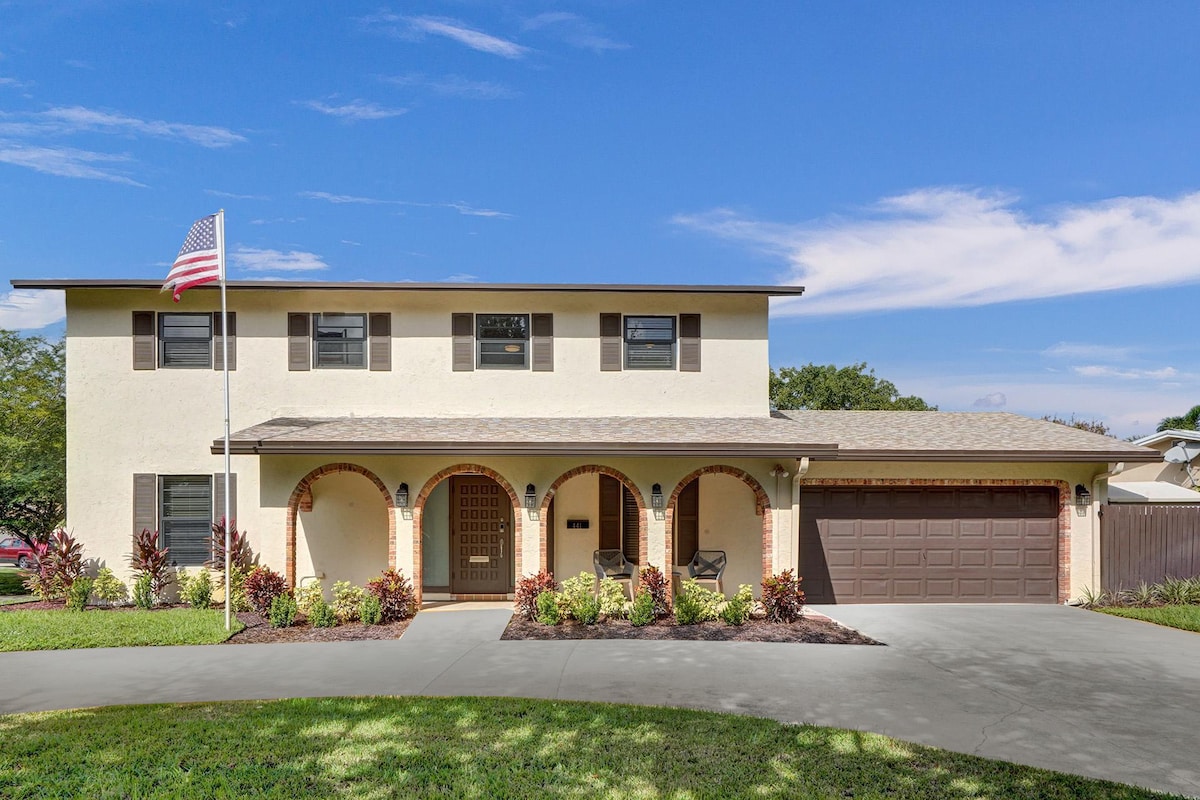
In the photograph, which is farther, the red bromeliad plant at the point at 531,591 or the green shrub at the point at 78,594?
the green shrub at the point at 78,594

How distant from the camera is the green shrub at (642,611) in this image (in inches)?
422

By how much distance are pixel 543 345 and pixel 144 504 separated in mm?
7864

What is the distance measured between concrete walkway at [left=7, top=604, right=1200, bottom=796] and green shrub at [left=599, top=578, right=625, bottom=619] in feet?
4.30

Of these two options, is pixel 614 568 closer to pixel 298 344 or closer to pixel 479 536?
pixel 479 536

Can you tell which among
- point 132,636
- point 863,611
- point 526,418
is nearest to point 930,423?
point 863,611

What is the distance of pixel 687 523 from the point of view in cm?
1348

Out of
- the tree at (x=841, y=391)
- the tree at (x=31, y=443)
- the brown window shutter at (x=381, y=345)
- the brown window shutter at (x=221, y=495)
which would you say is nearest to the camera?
the brown window shutter at (x=221, y=495)

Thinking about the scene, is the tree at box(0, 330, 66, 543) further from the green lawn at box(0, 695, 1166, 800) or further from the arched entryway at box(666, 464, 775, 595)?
the arched entryway at box(666, 464, 775, 595)

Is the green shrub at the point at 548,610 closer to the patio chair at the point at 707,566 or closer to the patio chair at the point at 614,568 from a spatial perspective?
the patio chair at the point at 614,568

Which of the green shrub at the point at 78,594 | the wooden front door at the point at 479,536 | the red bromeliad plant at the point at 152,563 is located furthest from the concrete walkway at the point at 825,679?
the red bromeliad plant at the point at 152,563

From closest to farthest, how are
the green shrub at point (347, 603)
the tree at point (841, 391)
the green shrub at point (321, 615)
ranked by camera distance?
the green shrub at point (321, 615), the green shrub at point (347, 603), the tree at point (841, 391)

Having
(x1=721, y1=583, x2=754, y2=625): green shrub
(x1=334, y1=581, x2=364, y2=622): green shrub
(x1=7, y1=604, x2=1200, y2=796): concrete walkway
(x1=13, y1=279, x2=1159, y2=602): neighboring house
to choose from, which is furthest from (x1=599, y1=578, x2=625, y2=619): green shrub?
(x1=334, y1=581, x2=364, y2=622): green shrub

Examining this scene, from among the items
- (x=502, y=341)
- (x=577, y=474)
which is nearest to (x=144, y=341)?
(x=502, y=341)

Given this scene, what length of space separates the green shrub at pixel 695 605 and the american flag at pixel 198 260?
9.00 m
